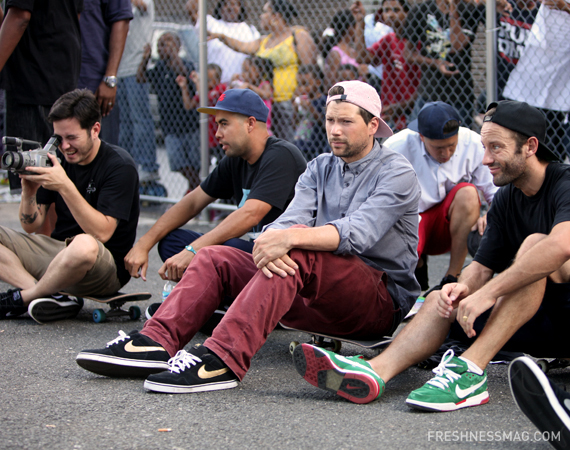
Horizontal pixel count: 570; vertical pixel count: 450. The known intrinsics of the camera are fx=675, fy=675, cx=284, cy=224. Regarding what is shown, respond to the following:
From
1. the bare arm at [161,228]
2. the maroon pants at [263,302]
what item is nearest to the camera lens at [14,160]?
the bare arm at [161,228]

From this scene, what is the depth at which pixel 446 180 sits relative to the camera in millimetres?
4336

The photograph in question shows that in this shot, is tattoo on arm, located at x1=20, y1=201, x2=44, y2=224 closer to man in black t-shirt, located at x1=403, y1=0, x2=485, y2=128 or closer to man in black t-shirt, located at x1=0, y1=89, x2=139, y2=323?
man in black t-shirt, located at x1=0, y1=89, x2=139, y2=323

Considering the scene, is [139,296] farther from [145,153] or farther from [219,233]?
[145,153]

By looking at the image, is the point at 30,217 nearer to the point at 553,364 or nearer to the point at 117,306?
the point at 117,306

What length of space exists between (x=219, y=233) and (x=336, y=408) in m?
1.45

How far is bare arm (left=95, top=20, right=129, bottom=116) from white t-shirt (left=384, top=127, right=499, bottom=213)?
7.15 ft

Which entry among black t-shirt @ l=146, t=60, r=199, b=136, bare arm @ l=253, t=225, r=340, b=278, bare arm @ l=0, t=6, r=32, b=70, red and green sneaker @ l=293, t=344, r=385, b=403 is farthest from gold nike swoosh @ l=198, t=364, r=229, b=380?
black t-shirt @ l=146, t=60, r=199, b=136

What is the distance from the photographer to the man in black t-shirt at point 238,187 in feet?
12.2

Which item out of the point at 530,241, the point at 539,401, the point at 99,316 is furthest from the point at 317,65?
the point at 539,401

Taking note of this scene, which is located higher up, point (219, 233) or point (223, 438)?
point (219, 233)

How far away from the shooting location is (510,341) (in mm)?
2795

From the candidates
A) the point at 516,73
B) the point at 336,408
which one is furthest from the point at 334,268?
the point at 516,73

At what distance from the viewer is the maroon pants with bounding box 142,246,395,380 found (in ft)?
8.72

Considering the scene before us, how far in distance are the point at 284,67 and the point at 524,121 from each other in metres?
4.06
